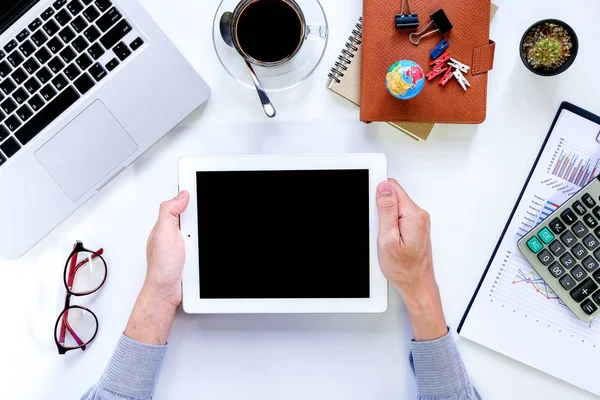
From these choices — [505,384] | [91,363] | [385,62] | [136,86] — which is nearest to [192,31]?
[136,86]

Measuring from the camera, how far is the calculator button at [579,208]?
0.79 m

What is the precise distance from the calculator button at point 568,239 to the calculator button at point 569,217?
0.06 ft

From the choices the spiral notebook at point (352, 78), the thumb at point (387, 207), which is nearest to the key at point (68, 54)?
the spiral notebook at point (352, 78)

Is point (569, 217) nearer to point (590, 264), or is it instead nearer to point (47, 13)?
point (590, 264)

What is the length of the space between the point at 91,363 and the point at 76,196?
0.30m

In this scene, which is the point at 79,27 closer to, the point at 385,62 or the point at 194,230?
the point at 194,230

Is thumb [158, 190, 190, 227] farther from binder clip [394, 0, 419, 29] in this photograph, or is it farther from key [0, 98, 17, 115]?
binder clip [394, 0, 419, 29]

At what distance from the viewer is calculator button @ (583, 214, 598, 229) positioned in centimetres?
78

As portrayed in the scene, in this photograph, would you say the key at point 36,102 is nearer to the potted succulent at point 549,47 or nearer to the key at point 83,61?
the key at point 83,61

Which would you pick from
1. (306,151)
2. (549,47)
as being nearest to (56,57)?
(306,151)

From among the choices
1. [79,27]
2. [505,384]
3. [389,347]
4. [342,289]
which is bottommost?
[505,384]

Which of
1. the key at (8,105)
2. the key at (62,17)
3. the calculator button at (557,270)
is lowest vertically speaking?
the calculator button at (557,270)

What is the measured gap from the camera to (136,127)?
802 millimetres

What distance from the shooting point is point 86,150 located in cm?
80
